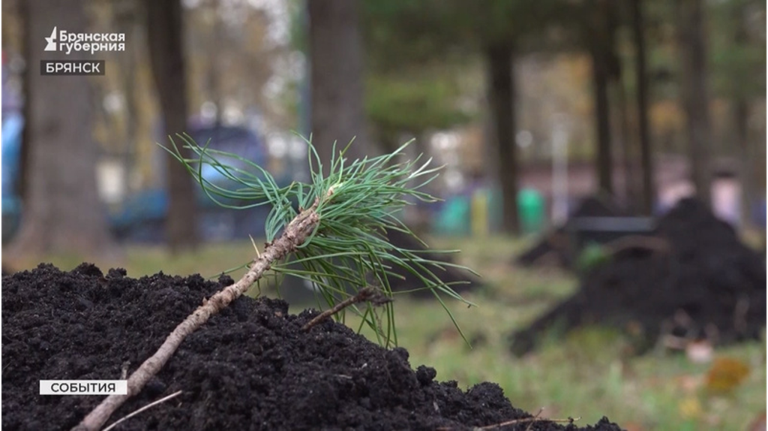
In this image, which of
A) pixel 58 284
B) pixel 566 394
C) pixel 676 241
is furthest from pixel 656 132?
pixel 58 284

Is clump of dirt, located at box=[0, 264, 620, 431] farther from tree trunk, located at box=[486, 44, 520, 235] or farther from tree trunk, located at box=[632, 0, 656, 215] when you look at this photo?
tree trunk, located at box=[486, 44, 520, 235]

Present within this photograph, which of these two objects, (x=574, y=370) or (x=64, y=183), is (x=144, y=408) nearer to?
(x=64, y=183)

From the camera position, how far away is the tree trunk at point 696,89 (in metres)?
12.1

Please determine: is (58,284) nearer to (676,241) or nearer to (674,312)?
(674,312)

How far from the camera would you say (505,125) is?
1864 cm

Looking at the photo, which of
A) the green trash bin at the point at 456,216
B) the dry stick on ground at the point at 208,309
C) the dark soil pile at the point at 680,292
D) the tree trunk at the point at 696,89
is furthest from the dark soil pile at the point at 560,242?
the green trash bin at the point at 456,216

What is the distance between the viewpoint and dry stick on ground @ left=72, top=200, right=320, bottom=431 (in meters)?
1.12

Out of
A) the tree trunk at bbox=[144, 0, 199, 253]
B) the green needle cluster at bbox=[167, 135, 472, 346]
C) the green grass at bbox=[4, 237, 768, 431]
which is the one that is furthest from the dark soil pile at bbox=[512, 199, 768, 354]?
the tree trunk at bbox=[144, 0, 199, 253]

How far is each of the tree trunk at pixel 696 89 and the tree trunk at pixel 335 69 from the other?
273 inches

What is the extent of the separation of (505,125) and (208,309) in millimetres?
17717

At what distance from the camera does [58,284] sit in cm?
138

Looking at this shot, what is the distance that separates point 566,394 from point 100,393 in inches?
118

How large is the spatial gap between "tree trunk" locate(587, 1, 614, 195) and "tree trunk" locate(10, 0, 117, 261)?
13131 millimetres

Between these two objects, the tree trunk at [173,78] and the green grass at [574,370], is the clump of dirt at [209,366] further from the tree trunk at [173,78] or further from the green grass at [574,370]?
the tree trunk at [173,78]
